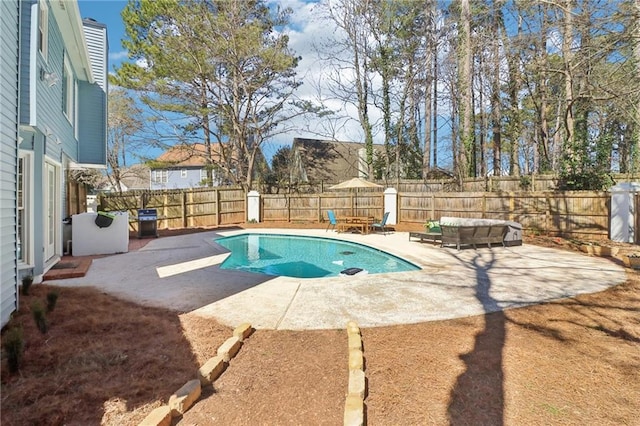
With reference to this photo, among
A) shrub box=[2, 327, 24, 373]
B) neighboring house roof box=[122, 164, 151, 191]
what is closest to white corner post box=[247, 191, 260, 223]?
shrub box=[2, 327, 24, 373]

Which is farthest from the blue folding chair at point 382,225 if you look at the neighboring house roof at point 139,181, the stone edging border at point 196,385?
the neighboring house roof at point 139,181

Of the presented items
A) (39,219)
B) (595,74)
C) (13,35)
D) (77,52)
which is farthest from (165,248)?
(595,74)

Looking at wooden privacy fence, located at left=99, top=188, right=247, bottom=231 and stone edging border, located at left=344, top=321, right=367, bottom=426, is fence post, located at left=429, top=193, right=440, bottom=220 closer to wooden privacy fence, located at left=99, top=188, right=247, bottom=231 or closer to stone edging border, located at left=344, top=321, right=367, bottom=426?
wooden privacy fence, located at left=99, top=188, right=247, bottom=231

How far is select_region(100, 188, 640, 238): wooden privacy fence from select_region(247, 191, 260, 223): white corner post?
23 cm

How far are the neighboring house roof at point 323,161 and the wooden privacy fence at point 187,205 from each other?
8.36m

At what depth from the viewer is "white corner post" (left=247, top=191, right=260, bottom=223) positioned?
15.9m

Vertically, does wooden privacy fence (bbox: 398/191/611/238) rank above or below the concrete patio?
above

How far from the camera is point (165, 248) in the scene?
29.8ft

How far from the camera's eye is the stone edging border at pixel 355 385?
2037mm

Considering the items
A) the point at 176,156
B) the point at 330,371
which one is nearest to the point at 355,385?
the point at 330,371

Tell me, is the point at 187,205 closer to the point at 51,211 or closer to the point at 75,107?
the point at 75,107

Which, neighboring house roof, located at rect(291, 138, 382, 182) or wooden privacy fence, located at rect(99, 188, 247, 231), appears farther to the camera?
neighboring house roof, located at rect(291, 138, 382, 182)

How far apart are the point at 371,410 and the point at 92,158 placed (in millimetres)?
11139

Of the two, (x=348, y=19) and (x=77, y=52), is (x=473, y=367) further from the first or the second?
(x=348, y=19)
